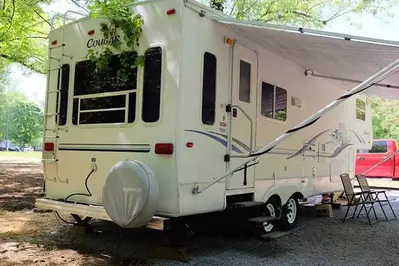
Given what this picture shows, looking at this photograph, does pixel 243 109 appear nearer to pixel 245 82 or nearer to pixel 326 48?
pixel 245 82

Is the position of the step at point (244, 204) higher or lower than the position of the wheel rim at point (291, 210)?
higher

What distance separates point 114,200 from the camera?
4328 millimetres

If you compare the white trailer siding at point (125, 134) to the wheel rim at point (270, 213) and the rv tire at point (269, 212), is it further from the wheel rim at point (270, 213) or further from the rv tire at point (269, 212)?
the wheel rim at point (270, 213)

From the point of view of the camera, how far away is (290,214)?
6.89m

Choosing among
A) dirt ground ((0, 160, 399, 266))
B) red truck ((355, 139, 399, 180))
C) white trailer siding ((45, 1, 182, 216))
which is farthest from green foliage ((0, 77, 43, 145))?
white trailer siding ((45, 1, 182, 216))

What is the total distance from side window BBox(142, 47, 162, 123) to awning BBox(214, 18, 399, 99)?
0.95 metres

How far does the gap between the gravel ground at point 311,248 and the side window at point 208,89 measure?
167 centimetres

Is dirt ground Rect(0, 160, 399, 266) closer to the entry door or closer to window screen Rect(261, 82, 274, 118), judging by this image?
the entry door

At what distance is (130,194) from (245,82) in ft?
7.71

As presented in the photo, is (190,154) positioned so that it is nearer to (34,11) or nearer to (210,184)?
(210,184)

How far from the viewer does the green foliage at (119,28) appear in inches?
191

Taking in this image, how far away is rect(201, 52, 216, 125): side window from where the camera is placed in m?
4.83

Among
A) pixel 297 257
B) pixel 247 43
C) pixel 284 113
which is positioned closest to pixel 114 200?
pixel 297 257

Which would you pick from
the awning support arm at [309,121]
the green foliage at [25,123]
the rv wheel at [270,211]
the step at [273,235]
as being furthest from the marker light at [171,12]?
the green foliage at [25,123]
